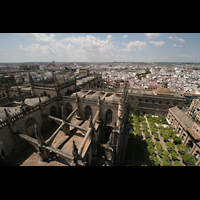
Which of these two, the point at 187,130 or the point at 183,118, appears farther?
the point at 183,118

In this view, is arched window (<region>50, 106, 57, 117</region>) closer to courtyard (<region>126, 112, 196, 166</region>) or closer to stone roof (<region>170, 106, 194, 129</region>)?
courtyard (<region>126, 112, 196, 166</region>)

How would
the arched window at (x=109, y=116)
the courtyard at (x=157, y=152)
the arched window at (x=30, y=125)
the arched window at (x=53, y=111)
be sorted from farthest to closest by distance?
the courtyard at (x=157, y=152) < the arched window at (x=53, y=111) < the arched window at (x=109, y=116) < the arched window at (x=30, y=125)

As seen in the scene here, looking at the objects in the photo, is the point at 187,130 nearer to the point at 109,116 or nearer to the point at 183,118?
the point at 183,118

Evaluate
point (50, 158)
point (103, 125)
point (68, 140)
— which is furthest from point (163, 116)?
point (50, 158)

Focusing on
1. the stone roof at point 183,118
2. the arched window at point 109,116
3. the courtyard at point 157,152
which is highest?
the arched window at point 109,116

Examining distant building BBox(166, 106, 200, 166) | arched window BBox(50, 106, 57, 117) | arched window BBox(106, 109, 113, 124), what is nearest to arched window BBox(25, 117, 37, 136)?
arched window BBox(50, 106, 57, 117)

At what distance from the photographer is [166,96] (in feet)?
127

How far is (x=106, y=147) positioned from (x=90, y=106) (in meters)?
8.75

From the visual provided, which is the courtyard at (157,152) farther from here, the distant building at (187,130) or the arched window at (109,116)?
the arched window at (109,116)

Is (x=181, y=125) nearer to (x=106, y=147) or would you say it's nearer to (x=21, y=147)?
(x=106, y=147)

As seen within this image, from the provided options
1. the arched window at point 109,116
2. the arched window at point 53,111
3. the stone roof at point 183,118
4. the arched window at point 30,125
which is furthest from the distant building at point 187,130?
the arched window at point 30,125

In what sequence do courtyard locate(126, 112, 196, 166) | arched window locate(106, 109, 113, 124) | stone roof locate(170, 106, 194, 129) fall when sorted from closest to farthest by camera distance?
1. arched window locate(106, 109, 113, 124)
2. courtyard locate(126, 112, 196, 166)
3. stone roof locate(170, 106, 194, 129)

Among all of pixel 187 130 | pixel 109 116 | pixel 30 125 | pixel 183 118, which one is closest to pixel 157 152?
pixel 187 130

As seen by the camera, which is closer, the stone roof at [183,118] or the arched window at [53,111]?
the arched window at [53,111]
